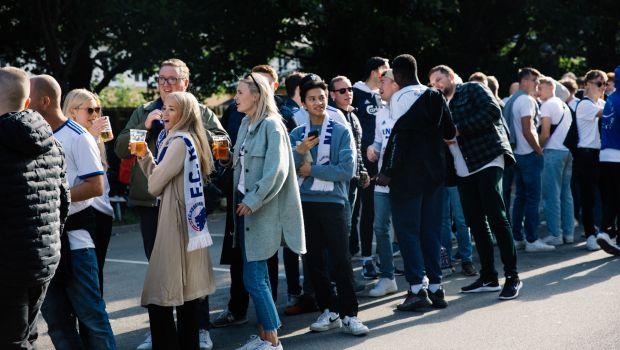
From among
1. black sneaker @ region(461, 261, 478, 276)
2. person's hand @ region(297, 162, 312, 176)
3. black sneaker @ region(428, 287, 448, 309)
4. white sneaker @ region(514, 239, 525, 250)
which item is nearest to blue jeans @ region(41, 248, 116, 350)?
person's hand @ region(297, 162, 312, 176)

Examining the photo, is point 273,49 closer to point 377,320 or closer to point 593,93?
point 593,93

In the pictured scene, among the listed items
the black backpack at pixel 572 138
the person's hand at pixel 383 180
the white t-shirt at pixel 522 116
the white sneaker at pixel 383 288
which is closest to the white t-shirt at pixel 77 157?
the person's hand at pixel 383 180

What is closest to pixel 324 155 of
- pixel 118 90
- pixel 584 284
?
pixel 584 284

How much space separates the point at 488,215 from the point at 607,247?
2.46 m

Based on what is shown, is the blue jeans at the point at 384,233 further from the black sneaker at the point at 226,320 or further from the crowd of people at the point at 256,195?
the black sneaker at the point at 226,320

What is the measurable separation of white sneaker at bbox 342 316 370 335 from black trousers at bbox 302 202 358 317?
6 cm

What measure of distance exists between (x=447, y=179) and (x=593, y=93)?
Result: 3500 millimetres

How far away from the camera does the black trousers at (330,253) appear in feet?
22.5

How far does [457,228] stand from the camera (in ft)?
31.7

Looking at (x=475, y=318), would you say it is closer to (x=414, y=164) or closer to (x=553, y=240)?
(x=414, y=164)

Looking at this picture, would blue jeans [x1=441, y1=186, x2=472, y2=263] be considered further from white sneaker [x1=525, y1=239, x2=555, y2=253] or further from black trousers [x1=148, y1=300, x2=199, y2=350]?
black trousers [x1=148, y1=300, x2=199, y2=350]

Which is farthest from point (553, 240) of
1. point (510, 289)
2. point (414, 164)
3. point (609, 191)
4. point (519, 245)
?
point (414, 164)

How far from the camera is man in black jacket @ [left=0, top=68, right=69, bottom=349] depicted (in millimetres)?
4352

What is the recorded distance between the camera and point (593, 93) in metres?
11.0
